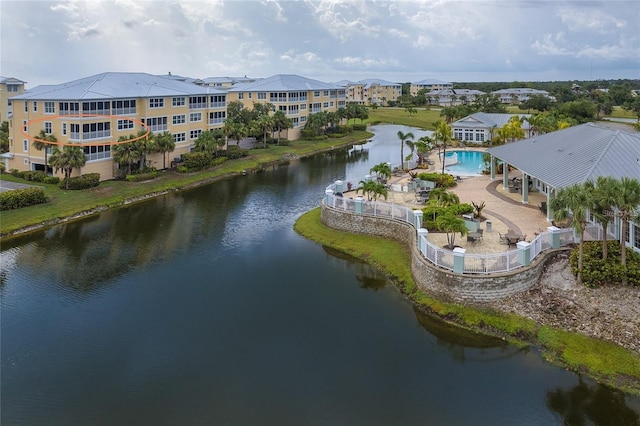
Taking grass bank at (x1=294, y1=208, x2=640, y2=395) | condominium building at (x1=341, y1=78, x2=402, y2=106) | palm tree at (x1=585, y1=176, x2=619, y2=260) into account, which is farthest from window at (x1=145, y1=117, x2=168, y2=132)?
condominium building at (x1=341, y1=78, x2=402, y2=106)

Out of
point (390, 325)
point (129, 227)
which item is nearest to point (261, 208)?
point (129, 227)

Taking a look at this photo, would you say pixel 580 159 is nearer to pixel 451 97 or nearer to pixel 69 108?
pixel 69 108

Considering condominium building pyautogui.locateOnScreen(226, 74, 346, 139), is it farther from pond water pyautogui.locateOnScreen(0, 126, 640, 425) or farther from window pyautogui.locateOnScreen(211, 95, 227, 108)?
pond water pyautogui.locateOnScreen(0, 126, 640, 425)

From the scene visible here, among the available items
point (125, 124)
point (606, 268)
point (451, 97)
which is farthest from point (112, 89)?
point (451, 97)

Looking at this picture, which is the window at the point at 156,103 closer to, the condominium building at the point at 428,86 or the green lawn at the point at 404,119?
the green lawn at the point at 404,119

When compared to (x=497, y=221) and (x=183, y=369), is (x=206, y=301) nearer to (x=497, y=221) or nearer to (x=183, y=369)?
(x=183, y=369)
